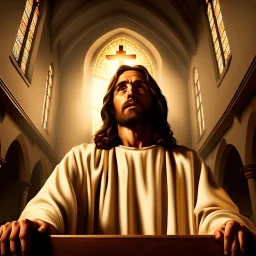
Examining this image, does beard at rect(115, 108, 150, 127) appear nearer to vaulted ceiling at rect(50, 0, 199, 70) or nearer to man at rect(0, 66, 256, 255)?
man at rect(0, 66, 256, 255)

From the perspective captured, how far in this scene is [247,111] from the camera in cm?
690

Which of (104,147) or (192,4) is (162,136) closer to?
(104,147)

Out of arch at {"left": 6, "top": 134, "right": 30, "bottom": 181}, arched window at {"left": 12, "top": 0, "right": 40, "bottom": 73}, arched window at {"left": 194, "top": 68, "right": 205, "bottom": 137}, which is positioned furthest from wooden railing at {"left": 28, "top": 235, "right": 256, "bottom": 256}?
arched window at {"left": 194, "top": 68, "right": 205, "bottom": 137}

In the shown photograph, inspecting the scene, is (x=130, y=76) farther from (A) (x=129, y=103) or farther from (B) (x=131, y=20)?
(B) (x=131, y=20)

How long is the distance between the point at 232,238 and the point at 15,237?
2.40 ft

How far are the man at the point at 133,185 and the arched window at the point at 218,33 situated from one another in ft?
24.4

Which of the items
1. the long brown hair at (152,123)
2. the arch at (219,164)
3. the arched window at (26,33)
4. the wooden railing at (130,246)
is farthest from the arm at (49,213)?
the arched window at (26,33)

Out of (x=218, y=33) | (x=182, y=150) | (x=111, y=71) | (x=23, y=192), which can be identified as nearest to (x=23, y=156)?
(x=23, y=192)

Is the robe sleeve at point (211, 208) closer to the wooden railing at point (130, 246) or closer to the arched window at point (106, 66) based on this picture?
the wooden railing at point (130, 246)

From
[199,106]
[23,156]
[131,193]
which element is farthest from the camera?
[199,106]

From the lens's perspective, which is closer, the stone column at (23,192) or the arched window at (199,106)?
the stone column at (23,192)

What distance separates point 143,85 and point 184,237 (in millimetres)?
1307

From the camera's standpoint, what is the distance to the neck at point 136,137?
2.00 meters

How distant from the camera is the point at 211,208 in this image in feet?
4.81
